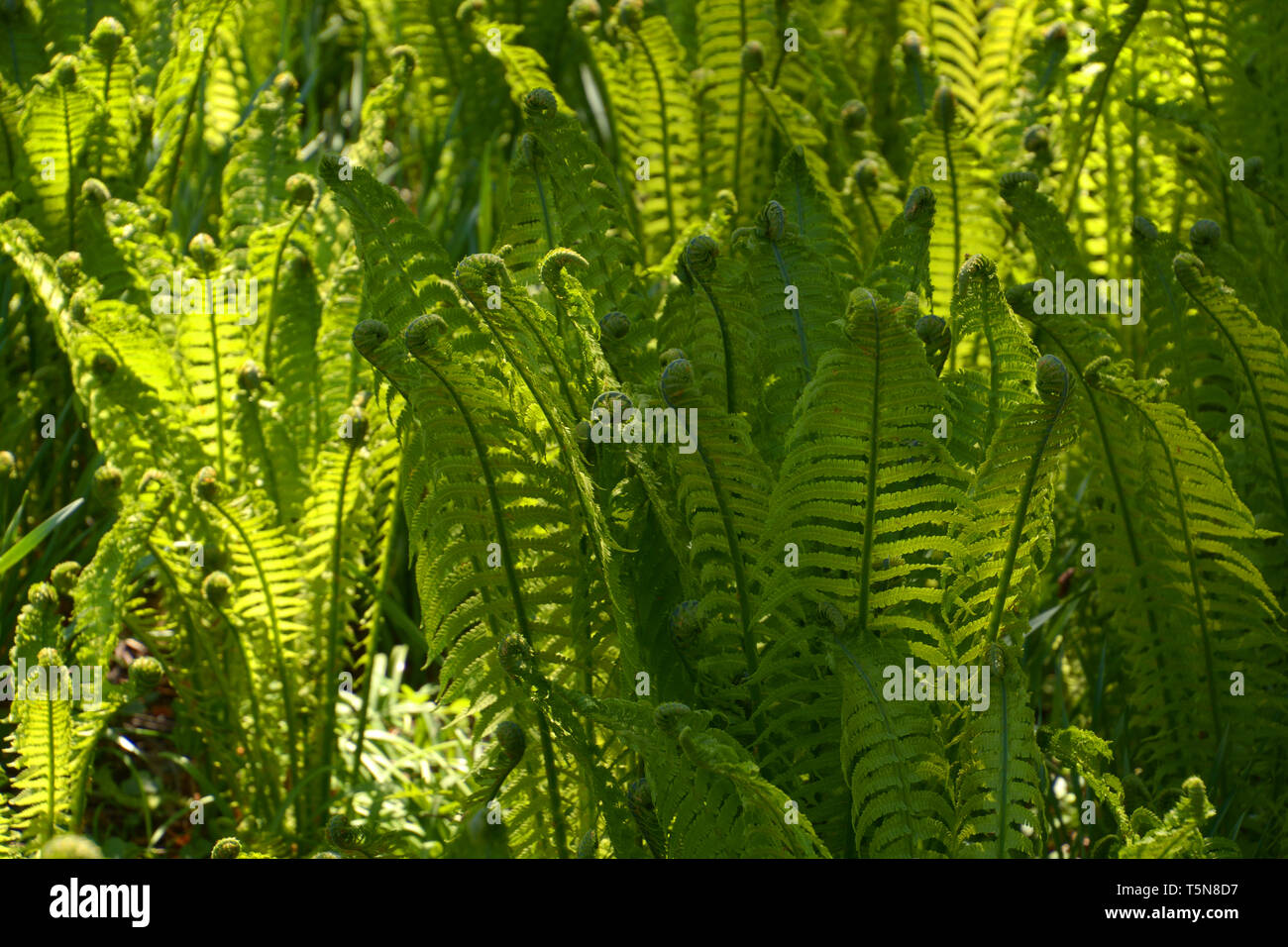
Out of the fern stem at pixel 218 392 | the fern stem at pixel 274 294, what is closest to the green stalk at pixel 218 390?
the fern stem at pixel 218 392

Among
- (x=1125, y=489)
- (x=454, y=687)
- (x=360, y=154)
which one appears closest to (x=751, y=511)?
(x=454, y=687)

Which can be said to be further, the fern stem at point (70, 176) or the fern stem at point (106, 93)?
the fern stem at point (106, 93)

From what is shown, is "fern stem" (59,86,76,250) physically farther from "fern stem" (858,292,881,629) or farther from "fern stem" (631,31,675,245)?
"fern stem" (858,292,881,629)


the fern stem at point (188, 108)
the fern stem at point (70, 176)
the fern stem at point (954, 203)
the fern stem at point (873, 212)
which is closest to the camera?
the fern stem at point (954, 203)

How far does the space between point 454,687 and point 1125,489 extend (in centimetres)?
116

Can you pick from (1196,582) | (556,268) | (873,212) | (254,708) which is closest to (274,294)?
(254,708)

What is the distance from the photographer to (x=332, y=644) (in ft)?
7.65

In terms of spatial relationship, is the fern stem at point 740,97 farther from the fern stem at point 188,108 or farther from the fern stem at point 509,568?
the fern stem at point 509,568

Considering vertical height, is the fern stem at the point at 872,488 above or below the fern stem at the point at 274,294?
below

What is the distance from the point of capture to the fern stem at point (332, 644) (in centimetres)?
224

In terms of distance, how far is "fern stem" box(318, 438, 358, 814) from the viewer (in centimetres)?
224

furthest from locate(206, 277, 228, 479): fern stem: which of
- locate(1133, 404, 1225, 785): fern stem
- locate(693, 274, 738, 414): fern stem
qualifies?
locate(1133, 404, 1225, 785): fern stem

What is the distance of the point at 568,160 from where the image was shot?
2273 millimetres
